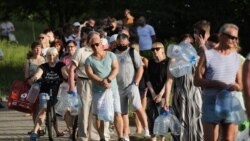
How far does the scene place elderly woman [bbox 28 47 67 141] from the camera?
16.1 m

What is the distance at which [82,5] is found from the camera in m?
48.5

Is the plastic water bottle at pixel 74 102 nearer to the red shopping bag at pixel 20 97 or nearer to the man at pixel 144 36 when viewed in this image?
the red shopping bag at pixel 20 97

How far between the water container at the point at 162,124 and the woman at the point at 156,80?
0.69 metres

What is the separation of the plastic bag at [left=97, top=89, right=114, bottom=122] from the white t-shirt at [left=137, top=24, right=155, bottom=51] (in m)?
11.2

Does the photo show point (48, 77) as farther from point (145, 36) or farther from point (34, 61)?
point (145, 36)

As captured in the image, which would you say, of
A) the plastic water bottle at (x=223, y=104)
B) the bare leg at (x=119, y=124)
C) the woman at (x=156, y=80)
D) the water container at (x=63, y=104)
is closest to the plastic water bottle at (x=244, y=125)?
the plastic water bottle at (x=223, y=104)

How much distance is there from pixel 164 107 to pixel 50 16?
34.8 metres

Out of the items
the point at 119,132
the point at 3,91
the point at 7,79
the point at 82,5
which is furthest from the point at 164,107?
the point at 82,5

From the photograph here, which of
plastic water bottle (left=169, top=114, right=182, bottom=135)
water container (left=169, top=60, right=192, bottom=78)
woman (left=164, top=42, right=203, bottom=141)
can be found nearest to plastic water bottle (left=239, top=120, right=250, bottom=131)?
water container (left=169, top=60, right=192, bottom=78)

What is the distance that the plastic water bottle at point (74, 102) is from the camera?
15693 millimetres

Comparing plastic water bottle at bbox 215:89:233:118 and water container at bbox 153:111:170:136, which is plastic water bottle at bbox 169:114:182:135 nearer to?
water container at bbox 153:111:170:136

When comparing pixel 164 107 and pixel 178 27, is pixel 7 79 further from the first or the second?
pixel 164 107

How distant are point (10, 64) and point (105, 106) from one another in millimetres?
20442

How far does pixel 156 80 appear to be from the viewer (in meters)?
15.6
